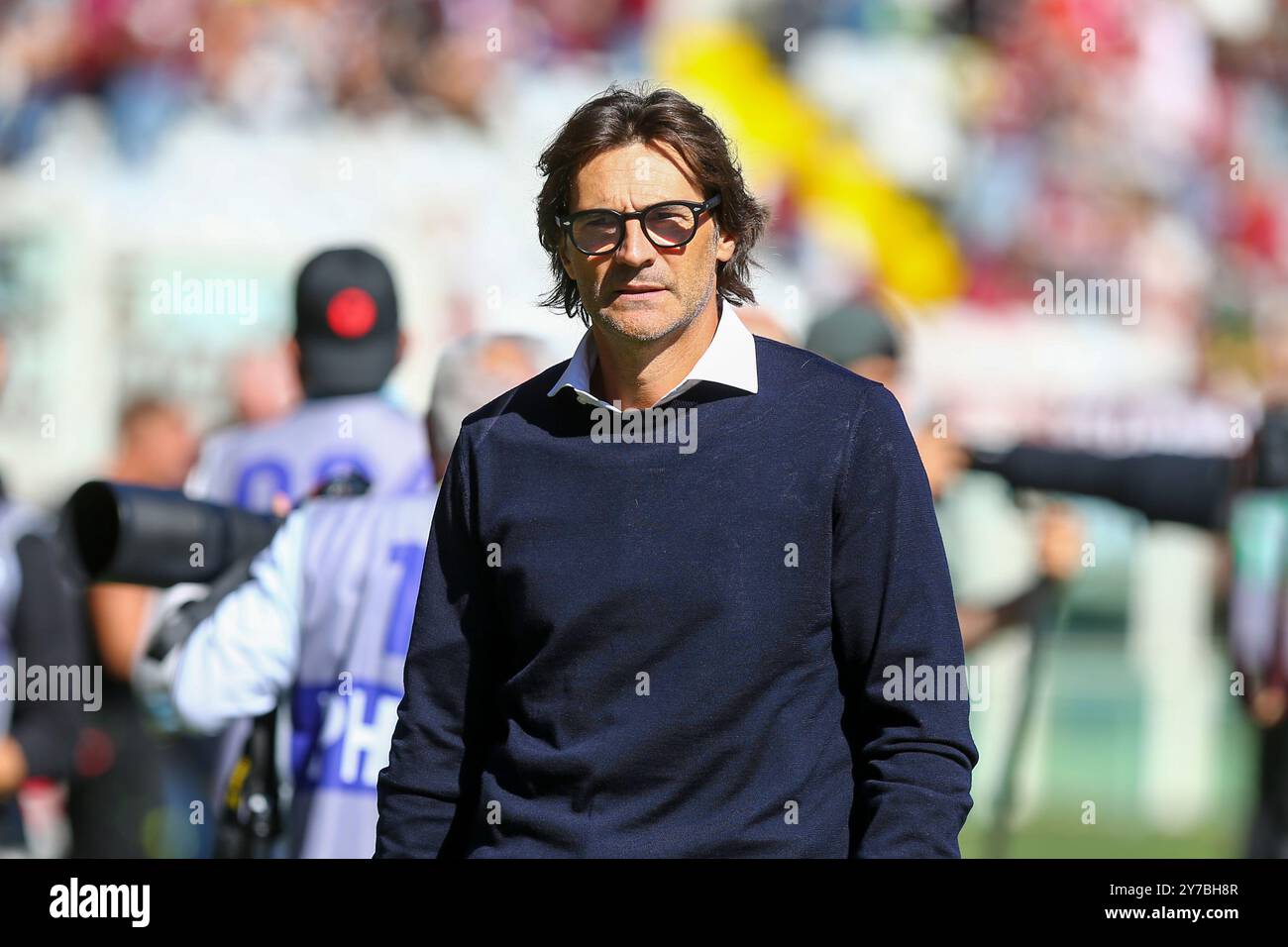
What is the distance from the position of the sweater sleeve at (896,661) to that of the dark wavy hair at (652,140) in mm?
317

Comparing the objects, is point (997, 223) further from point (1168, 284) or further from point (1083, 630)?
point (1083, 630)

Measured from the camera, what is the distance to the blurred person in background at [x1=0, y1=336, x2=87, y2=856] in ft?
12.5

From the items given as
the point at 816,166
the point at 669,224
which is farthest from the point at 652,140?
the point at 816,166

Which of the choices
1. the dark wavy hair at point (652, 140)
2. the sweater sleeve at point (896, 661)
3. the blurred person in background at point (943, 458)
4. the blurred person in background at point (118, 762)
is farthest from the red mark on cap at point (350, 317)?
→ the sweater sleeve at point (896, 661)

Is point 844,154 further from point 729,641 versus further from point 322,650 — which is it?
point 729,641

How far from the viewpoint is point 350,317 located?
12.8ft

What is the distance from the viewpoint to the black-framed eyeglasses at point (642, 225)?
184 cm

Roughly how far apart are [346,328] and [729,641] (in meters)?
2.33

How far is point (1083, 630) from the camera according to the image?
6.80 metres

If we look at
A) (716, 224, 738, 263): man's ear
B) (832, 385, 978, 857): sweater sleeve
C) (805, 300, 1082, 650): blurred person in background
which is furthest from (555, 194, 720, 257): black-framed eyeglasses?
(805, 300, 1082, 650): blurred person in background

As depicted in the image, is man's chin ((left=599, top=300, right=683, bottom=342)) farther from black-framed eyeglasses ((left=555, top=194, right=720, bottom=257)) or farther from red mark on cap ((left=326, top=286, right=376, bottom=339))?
red mark on cap ((left=326, top=286, right=376, bottom=339))

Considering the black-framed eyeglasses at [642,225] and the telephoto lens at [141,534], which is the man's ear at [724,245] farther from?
the telephoto lens at [141,534]

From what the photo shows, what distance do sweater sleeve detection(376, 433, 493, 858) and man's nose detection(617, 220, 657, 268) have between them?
0.31 metres

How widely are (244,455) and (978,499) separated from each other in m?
3.56
